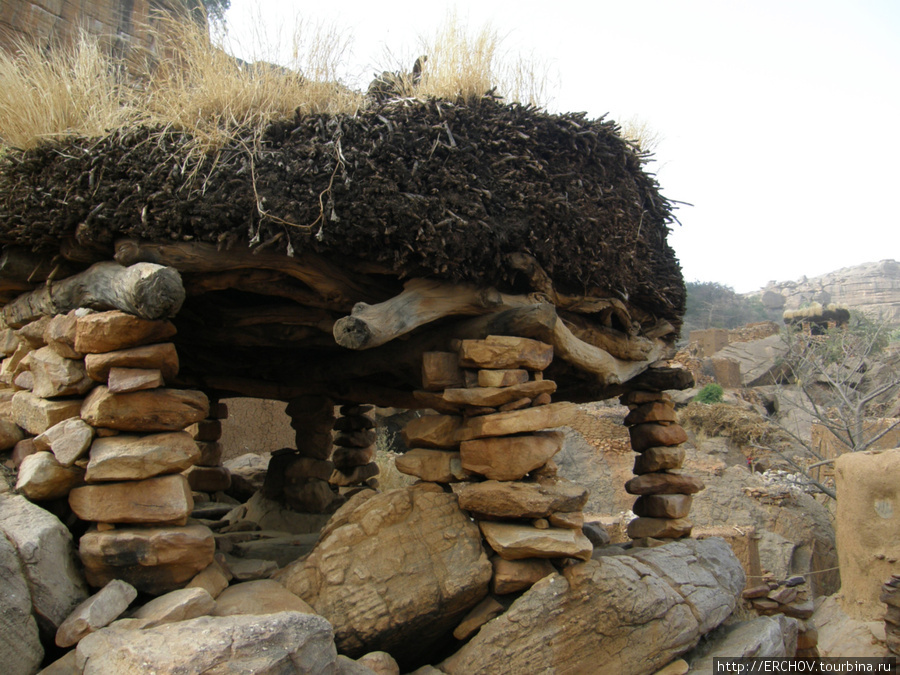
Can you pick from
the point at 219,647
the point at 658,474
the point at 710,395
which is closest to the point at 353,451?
the point at 658,474

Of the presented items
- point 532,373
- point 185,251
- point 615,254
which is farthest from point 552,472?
point 185,251

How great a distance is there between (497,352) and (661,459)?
2.59 m

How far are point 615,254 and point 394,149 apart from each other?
1864mm

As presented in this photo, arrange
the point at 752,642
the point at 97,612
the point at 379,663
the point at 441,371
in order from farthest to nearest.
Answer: the point at 752,642 → the point at 441,371 → the point at 379,663 → the point at 97,612

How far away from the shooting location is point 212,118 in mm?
→ 3758

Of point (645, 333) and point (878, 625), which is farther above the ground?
point (645, 333)

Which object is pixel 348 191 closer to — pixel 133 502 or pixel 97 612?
pixel 133 502

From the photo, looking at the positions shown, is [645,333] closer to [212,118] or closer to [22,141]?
[212,118]

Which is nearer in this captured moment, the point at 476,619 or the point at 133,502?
the point at 133,502

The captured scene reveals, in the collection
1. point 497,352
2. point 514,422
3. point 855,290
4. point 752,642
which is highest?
point 855,290

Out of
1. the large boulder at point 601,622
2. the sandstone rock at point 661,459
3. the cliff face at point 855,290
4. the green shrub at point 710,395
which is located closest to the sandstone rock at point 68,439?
the large boulder at point 601,622

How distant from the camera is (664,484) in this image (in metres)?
5.56

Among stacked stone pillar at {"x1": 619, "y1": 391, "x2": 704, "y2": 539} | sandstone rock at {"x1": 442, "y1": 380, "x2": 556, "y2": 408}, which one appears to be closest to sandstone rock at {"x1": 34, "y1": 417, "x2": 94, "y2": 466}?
sandstone rock at {"x1": 442, "y1": 380, "x2": 556, "y2": 408}

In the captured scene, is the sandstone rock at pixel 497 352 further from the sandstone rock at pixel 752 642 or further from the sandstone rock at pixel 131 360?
the sandstone rock at pixel 752 642
